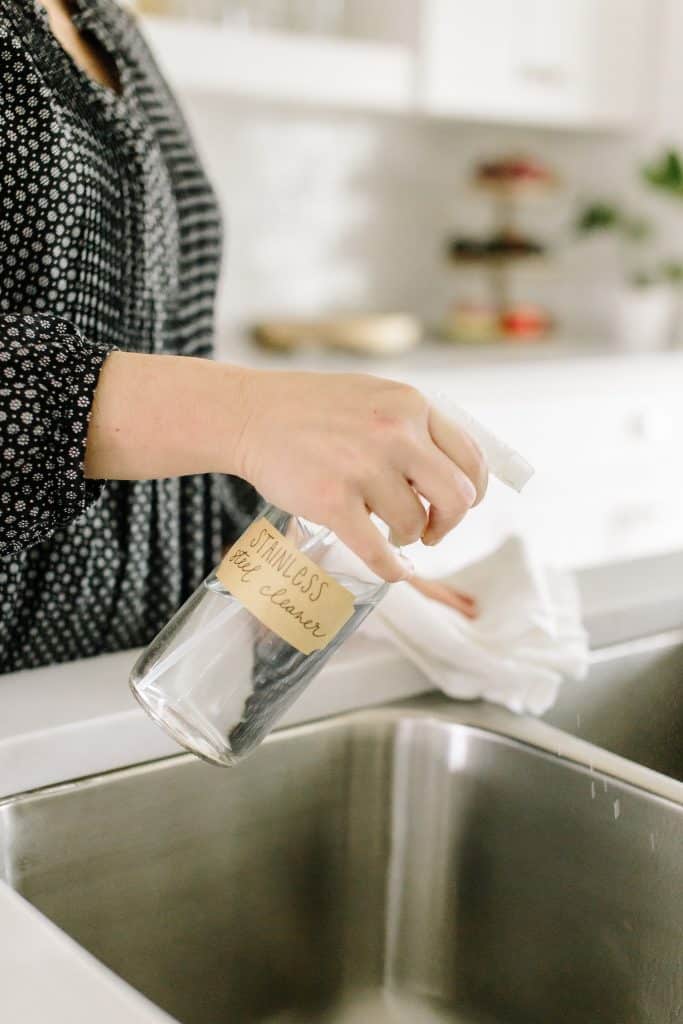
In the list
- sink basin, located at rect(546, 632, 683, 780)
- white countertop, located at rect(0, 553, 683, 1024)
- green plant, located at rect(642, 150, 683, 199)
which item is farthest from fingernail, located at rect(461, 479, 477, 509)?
green plant, located at rect(642, 150, 683, 199)

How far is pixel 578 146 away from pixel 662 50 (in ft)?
1.06

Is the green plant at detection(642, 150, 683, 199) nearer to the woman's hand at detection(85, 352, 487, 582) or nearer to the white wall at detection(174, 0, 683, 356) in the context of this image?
the white wall at detection(174, 0, 683, 356)

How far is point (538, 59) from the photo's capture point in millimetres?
2549

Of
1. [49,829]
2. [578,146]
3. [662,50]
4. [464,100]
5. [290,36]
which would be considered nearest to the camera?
[49,829]

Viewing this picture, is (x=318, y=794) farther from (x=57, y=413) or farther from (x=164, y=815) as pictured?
(x=57, y=413)

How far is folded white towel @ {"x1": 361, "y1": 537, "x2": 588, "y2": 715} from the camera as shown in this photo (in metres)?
0.74

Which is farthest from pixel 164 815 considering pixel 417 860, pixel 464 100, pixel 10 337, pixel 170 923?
pixel 464 100

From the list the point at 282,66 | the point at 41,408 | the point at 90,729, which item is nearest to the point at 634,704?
the point at 90,729

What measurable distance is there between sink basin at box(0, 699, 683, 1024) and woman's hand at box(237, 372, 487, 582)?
246 mm

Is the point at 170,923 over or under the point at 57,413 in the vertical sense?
under

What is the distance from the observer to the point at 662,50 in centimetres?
280

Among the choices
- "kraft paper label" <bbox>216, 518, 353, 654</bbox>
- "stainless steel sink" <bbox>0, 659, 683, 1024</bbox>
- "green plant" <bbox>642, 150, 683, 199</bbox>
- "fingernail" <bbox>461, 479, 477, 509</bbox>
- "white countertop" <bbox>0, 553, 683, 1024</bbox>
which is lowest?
"stainless steel sink" <bbox>0, 659, 683, 1024</bbox>

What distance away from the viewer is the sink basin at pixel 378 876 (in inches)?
25.2

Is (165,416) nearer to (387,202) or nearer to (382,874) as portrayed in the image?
(382,874)
